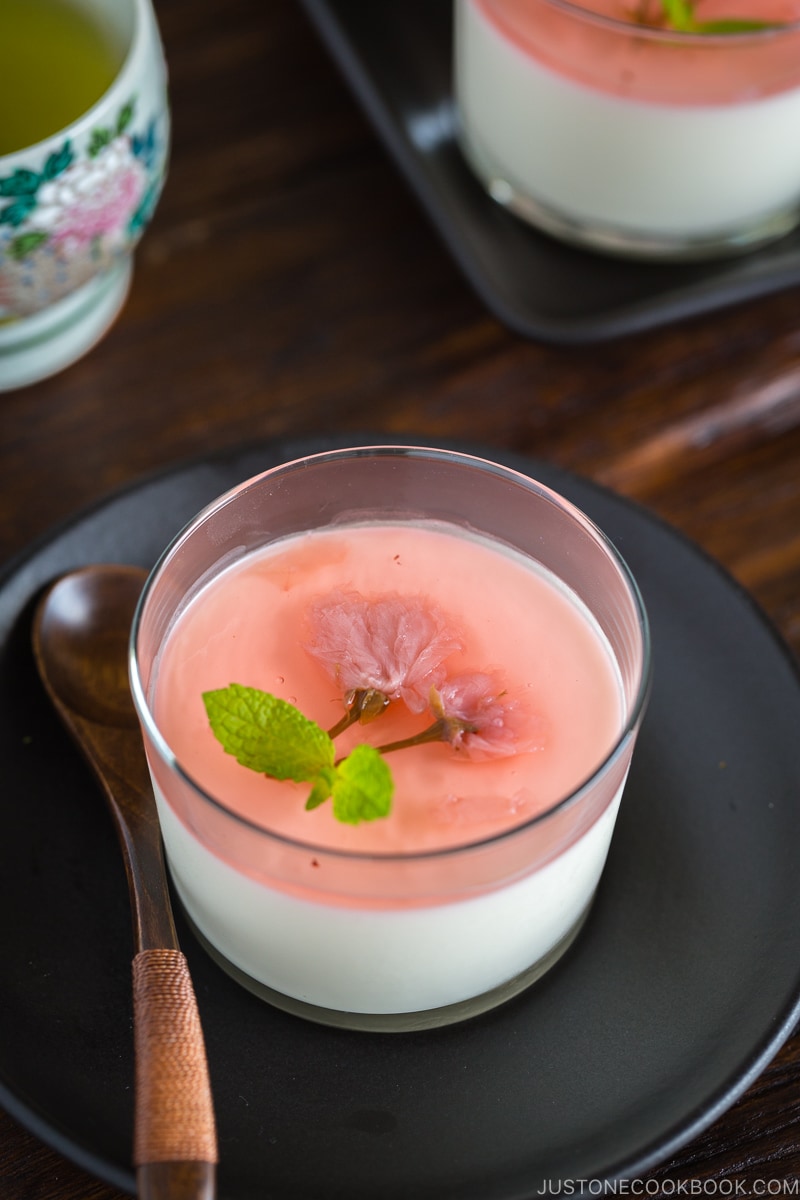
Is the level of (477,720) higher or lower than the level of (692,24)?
lower

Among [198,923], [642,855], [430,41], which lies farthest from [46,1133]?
[430,41]

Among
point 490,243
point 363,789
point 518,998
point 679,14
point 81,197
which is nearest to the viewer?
point 363,789

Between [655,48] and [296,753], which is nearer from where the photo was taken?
[296,753]

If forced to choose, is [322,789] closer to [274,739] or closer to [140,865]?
[274,739]

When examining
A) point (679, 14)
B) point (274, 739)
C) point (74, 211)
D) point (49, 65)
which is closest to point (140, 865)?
point (274, 739)

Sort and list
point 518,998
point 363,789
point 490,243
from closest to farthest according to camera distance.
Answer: point 363,789 < point 518,998 < point 490,243
